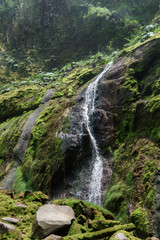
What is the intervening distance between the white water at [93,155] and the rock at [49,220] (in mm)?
4177

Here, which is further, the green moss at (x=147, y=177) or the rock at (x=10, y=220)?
the green moss at (x=147, y=177)

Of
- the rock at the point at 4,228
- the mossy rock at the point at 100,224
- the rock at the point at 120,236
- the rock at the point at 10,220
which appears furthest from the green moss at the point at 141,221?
the rock at the point at 4,228

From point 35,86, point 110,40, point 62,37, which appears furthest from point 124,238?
point 62,37

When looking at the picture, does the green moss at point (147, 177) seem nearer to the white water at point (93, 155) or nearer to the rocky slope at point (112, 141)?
the rocky slope at point (112, 141)

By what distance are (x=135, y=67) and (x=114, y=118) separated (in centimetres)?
464

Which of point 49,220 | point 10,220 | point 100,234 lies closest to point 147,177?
point 100,234

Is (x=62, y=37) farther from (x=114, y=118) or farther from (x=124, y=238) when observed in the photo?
(x=124, y=238)

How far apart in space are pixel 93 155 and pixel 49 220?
23.5 ft

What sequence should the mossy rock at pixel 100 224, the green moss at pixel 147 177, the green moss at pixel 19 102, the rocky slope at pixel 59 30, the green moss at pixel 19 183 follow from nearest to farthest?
the mossy rock at pixel 100 224
the green moss at pixel 147 177
the green moss at pixel 19 183
the green moss at pixel 19 102
the rocky slope at pixel 59 30

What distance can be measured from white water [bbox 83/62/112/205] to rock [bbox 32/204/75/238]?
13.7ft

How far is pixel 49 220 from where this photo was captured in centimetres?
554

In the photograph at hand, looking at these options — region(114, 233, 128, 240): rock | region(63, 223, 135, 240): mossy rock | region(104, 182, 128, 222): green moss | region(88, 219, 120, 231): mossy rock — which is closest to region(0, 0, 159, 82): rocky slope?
region(104, 182, 128, 222): green moss

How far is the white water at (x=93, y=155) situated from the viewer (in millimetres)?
10548

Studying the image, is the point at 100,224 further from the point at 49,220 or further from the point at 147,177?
the point at 147,177
